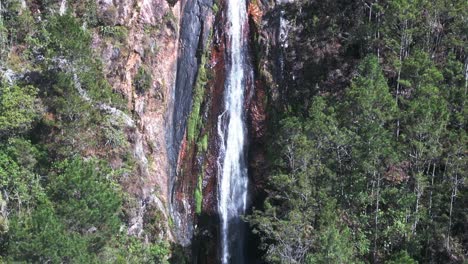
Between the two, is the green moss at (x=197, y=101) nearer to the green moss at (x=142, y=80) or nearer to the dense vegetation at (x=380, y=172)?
the green moss at (x=142, y=80)

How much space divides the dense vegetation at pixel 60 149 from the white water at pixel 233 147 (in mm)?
6646

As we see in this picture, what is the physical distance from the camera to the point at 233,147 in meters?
39.1

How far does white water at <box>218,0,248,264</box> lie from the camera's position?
3800 cm

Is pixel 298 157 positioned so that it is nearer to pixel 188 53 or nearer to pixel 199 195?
pixel 199 195

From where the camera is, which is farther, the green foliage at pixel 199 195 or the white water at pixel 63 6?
the green foliage at pixel 199 195

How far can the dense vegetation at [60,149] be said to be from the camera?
76.8 feet

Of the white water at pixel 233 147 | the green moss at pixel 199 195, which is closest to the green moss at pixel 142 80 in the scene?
the white water at pixel 233 147

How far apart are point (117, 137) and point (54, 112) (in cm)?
375

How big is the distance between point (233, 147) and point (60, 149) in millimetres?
14625

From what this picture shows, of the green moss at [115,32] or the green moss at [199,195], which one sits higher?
the green moss at [115,32]

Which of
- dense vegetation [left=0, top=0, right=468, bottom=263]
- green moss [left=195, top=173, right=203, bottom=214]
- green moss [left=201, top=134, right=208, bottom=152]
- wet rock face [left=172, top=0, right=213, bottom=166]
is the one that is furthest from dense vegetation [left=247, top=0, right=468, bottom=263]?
green moss [left=195, top=173, right=203, bottom=214]

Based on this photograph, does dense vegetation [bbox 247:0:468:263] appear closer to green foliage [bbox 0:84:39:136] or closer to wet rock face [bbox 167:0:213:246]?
wet rock face [bbox 167:0:213:246]

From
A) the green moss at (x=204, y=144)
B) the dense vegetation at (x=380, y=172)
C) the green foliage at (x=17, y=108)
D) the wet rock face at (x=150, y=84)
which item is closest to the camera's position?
the green foliage at (x=17, y=108)

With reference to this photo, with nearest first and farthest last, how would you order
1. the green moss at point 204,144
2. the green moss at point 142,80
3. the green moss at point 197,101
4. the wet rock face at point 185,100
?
the green moss at point 142,80
the wet rock face at point 185,100
the green moss at point 197,101
the green moss at point 204,144
